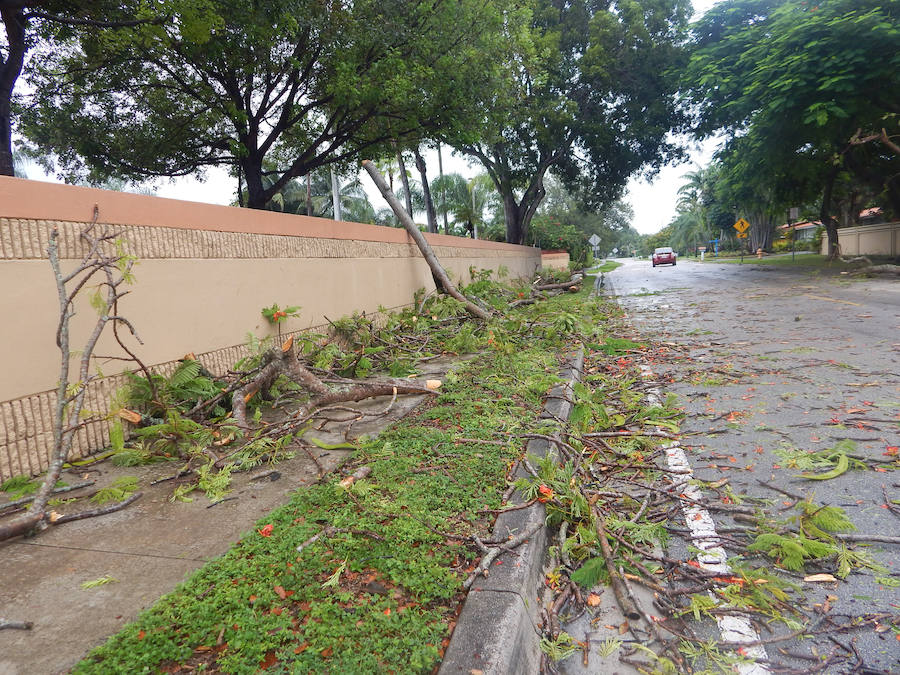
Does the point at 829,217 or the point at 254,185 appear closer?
the point at 254,185

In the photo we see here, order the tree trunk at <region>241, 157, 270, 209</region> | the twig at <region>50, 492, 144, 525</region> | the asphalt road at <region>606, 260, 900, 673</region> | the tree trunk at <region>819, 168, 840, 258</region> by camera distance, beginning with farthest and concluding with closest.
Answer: the tree trunk at <region>819, 168, 840, 258</region>, the tree trunk at <region>241, 157, 270, 209</region>, the twig at <region>50, 492, 144, 525</region>, the asphalt road at <region>606, 260, 900, 673</region>

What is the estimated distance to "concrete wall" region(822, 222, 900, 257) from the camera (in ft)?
77.8

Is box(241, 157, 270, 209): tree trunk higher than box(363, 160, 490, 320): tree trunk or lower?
higher

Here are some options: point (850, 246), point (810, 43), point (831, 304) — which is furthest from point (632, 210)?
point (831, 304)

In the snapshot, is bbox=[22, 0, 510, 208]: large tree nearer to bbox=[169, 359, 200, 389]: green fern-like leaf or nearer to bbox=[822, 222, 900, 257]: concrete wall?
Answer: bbox=[169, 359, 200, 389]: green fern-like leaf

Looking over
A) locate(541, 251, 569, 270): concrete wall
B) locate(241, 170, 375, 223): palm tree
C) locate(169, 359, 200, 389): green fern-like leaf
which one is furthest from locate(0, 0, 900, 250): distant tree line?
locate(241, 170, 375, 223): palm tree

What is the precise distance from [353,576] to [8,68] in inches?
524

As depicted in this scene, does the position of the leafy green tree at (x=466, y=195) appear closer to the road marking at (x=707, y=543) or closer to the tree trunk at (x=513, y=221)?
the tree trunk at (x=513, y=221)

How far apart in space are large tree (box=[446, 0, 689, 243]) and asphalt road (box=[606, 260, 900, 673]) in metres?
13.6

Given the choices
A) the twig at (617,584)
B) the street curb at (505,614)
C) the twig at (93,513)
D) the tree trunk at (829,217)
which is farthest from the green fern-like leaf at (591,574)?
the tree trunk at (829,217)

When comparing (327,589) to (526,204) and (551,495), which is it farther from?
(526,204)

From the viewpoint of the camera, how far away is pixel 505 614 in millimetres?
1960

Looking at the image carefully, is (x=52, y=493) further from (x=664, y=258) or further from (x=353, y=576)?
(x=664, y=258)

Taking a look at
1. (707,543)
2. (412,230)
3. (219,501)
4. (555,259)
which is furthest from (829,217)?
(219,501)
